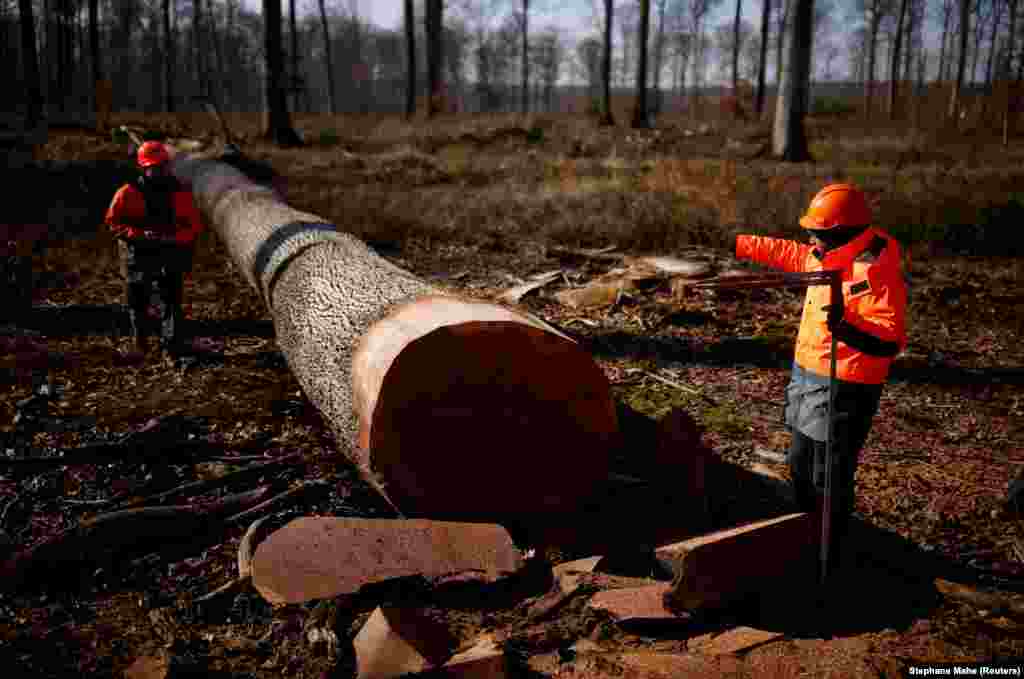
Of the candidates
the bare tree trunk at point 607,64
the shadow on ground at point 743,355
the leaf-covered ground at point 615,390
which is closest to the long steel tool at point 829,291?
the leaf-covered ground at point 615,390

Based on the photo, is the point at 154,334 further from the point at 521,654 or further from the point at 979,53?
the point at 979,53

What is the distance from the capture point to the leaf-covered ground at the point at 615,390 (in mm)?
2588

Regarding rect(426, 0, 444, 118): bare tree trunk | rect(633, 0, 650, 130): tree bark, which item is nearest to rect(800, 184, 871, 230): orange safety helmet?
rect(633, 0, 650, 130): tree bark

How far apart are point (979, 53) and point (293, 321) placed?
61.1 meters

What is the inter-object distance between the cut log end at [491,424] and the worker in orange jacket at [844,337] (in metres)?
0.88

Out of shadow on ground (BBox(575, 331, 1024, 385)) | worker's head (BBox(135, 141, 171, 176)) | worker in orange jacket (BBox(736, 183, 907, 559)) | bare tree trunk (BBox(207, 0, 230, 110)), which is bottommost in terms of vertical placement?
shadow on ground (BBox(575, 331, 1024, 385))

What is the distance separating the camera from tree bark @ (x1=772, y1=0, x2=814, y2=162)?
45.8 feet

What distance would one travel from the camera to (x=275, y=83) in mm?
18094

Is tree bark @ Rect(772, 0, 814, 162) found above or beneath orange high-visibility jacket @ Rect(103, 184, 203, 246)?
above

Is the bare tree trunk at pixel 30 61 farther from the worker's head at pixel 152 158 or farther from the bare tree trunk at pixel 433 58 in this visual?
the worker's head at pixel 152 158

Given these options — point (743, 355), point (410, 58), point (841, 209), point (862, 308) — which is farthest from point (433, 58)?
point (862, 308)

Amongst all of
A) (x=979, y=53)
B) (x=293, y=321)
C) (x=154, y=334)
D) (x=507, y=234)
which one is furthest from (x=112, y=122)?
(x=979, y=53)

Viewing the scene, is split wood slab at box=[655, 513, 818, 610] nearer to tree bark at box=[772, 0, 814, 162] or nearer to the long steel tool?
the long steel tool

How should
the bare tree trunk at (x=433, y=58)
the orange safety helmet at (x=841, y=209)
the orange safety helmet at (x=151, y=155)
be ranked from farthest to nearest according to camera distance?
the bare tree trunk at (x=433, y=58), the orange safety helmet at (x=151, y=155), the orange safety helmet at (x=841, y=209)
